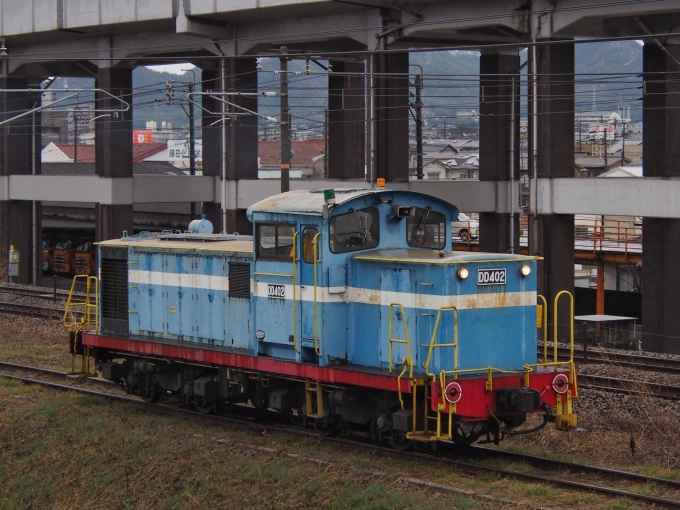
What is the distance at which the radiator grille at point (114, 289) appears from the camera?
14.4m

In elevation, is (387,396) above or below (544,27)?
below

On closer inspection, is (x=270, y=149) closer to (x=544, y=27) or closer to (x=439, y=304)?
(x=544, y=27)

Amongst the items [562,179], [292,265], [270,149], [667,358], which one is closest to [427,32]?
→ [562,179]

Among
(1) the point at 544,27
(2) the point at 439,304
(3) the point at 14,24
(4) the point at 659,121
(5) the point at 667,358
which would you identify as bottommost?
(5) the point at 667,358

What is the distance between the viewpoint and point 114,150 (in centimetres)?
3181

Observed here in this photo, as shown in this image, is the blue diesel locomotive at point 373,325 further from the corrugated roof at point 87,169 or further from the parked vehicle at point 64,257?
the corrugated roof at point 87,169

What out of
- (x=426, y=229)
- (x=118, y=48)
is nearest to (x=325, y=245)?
(x=426, y=229)

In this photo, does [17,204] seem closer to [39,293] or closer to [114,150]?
[114,150]

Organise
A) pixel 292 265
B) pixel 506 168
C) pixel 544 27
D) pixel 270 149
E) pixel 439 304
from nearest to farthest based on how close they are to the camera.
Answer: pixel 439 304 → pixel 292 265 → pixel 544 27 → pixel 506 168 → pixel 270 149

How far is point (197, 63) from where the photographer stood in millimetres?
34438

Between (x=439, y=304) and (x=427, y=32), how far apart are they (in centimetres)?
1682

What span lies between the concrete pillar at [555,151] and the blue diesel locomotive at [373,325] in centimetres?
1217

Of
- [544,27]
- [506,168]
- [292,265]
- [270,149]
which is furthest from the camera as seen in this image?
[270,149]

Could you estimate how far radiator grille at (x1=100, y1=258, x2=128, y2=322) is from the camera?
14359 mm
